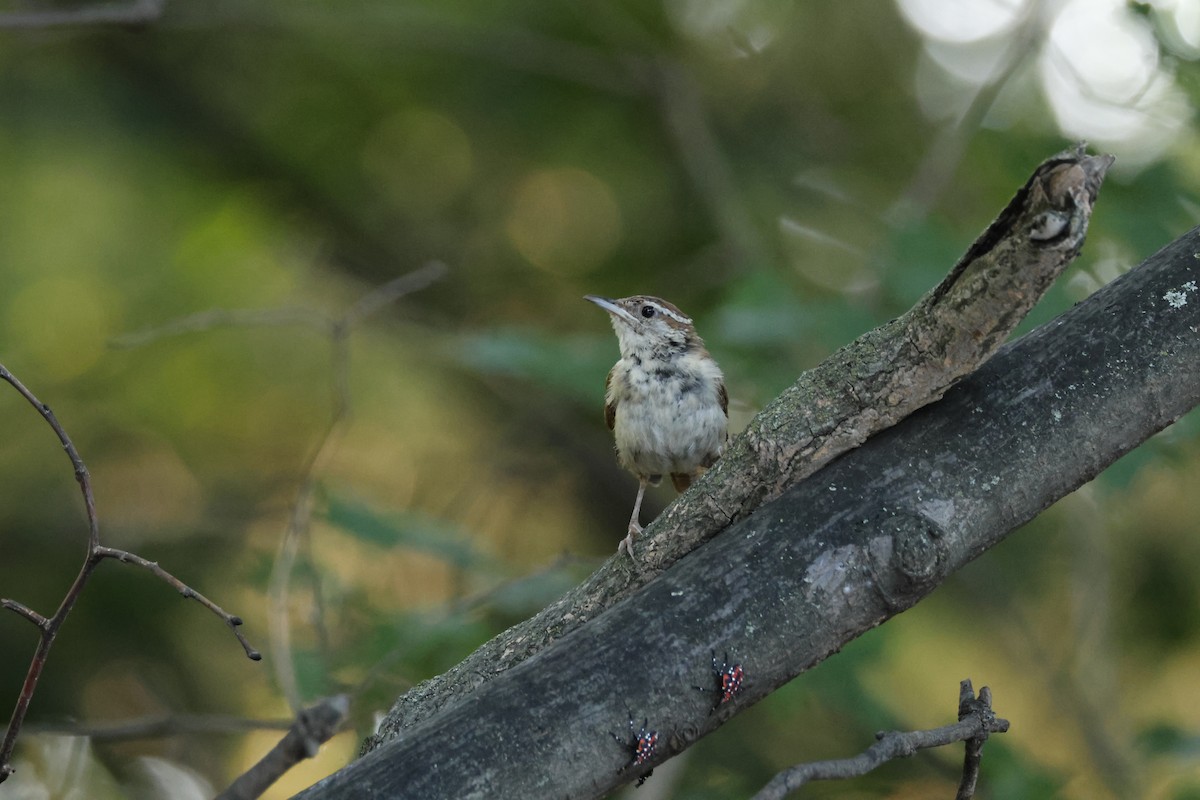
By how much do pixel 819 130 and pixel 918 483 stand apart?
529cm

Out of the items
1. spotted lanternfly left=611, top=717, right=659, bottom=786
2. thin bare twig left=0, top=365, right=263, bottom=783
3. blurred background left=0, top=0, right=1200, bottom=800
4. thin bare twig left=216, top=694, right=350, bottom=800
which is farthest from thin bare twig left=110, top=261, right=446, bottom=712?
thin bare twig left=216, top=694, right=350, bottom=800

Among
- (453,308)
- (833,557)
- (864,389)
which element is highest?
(453,308)

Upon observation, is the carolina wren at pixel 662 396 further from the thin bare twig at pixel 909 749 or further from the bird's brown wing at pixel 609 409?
the thin bare twig at pixel 909 749

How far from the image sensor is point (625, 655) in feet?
5.98

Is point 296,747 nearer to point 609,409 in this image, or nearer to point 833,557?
point 833,557

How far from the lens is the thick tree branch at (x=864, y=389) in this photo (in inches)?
66.3

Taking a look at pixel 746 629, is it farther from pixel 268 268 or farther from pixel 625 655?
pixel 268 268

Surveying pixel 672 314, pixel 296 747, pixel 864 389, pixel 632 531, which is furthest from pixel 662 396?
pixel 296 747

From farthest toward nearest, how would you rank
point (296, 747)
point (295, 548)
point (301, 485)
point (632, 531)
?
point (301, 485) < point (295, 548) < point (632, 531) < point (296, 747)

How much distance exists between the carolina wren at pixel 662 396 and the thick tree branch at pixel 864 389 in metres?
2.23

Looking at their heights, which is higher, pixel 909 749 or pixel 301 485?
pixel 301 485

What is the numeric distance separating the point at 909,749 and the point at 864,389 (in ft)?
1.96

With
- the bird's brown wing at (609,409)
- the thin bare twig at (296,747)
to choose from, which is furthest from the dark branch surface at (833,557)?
the bird's brown wing at (609,409)

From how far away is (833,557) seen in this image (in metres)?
1.89
